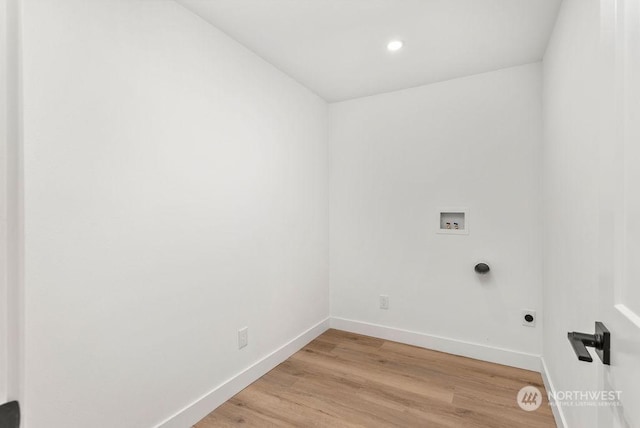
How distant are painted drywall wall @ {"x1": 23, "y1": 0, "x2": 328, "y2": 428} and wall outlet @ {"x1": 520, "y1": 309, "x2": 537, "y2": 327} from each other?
1.94 metres

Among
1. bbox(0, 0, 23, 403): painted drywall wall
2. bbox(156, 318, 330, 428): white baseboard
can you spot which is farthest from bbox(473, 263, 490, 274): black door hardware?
bbox(0, 0, 23, 403): painted drywall wall

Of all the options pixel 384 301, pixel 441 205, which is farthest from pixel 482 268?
pixel 384 301

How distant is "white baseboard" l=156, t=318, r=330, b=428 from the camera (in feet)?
5.66

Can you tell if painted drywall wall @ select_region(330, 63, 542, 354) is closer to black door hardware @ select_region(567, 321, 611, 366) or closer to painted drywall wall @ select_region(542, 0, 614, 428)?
painted drywall wall @ select_region(542, 0, 614, 428)

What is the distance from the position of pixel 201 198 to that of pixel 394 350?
2.08 m

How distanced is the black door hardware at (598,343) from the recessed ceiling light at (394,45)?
197 cm

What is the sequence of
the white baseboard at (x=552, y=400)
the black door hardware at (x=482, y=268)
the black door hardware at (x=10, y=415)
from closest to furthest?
the black door hardware at (x=10, y=415), the white baseboard at (x=552, y=400), the black door hardware at (x=482, y=268)

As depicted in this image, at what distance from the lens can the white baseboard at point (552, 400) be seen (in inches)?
64.8

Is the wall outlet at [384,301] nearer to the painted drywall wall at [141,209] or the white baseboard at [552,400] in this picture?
the painted drywall wall at [141,209]

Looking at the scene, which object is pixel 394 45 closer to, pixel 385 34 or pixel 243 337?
pixel 385 34

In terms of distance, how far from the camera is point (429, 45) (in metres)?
2.15

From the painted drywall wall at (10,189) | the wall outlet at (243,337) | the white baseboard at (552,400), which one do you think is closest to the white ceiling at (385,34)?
the painted drywall wall at (10,189)

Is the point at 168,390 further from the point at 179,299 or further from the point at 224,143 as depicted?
the point at 224,143

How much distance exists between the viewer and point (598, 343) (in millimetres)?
745
